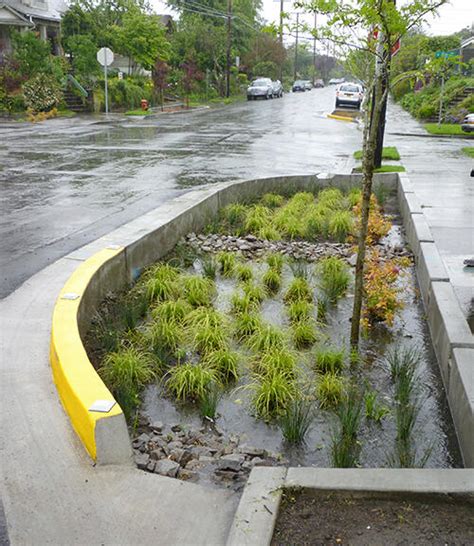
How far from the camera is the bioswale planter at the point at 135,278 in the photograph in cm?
419

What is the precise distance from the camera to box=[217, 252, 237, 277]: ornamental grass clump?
876 centimetres

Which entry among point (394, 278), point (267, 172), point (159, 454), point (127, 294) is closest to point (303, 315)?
point (394, 278)

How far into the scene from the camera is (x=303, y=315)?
7293mm

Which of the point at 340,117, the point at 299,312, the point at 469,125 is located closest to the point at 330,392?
the point at 299,312

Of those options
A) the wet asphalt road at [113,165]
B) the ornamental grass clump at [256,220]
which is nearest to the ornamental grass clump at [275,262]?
the ornamental grass clump at [256,220]

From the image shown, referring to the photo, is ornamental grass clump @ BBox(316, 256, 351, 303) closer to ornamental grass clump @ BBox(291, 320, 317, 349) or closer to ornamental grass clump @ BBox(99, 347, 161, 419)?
ornamental grass clump @ BBox(291, 320, 317, 349)

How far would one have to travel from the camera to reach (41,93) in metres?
35.2

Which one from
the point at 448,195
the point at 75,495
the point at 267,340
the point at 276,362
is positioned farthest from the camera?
the point at 448,195

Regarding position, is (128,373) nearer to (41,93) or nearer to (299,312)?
(299,312)

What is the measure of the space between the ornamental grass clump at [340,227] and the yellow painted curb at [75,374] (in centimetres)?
504

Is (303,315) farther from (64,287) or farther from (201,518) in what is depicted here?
(201,518)

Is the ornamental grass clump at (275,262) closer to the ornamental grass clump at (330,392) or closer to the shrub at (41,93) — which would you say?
the ornamental grass clump at (330,392)

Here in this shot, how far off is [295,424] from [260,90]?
191ft

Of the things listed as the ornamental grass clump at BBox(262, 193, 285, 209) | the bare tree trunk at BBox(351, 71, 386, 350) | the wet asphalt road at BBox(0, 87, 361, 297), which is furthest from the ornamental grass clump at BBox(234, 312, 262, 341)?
the ornamental grass clump at BBox(262, 193, 285, 209)
